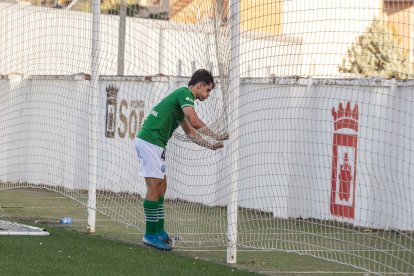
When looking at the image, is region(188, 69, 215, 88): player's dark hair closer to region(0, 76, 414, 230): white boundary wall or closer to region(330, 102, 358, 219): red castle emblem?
region(0, 76, 414, 230): white boundary wall

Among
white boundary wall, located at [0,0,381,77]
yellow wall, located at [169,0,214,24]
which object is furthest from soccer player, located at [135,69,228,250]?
yellow wall, located at [169,0,214,24]

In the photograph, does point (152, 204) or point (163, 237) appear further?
point (163, 237)

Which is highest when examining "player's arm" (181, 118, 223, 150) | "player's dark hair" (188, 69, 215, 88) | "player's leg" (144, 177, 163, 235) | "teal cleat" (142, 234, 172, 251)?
"player's dark hair" (188, 69, 215, 88)

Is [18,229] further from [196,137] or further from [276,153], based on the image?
[276,153]

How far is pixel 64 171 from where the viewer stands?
17891mm

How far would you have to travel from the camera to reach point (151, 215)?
41.7 feet

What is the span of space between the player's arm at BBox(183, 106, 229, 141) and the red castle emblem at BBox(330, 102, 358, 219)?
3.28 metres

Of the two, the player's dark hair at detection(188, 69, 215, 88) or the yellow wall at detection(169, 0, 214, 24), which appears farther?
the yellow wall at detection(169, 0, 214, 24)

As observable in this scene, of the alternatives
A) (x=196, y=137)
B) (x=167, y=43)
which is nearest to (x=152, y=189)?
(x=196, y=137)

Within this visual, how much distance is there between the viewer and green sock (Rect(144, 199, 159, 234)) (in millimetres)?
12648

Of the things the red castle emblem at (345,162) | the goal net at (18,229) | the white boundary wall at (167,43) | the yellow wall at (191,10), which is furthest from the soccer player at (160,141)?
the red castle emblem at (345,162)

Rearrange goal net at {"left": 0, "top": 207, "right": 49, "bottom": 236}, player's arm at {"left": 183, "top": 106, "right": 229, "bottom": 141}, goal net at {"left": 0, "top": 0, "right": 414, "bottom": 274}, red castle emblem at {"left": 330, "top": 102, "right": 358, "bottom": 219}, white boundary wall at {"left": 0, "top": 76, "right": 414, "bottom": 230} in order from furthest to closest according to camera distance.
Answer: red castle emblem at {"left": 330, "top": 102, "right": 358, "bottom": 219}
white boundary wall at {"left": 0, "top": 76, "right": 414, "bottom": 230}
goal net at {"left": 0, "top": 207, "right": 49, "bottom": 236}
goal net at {"left": 0, "top": 0, "right": 414, "bottom": 274}
player's arm at {"left": 183, "top": 106, "right": 229, "bottom": 141}

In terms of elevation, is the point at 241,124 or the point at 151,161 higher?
the point at 241,124

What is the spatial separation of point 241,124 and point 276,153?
2.23m
